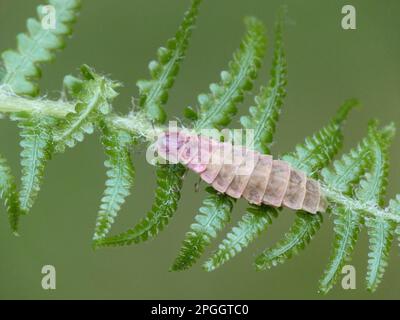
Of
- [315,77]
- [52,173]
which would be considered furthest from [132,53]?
[315,77]

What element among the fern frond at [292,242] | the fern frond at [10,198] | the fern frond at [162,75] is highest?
the fern frond at [162,75]

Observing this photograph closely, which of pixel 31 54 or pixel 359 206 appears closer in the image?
pixel 31 54

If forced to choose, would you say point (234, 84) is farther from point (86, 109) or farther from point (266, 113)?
point (86, 109)

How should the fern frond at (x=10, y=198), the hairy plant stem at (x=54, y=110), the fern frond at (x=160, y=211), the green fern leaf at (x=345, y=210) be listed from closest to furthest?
the fern frond at (x=10, y=198) < the fern frond at (x=160, y=211) < the hairy plant stem at (x=54, y=110) < the green fern leaf at (x=345, y=210)

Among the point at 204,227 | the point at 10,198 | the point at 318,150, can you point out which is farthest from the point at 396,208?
the point at 10,198

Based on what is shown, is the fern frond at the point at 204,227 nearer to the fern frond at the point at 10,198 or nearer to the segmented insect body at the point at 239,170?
the segmented insect body at the point at 239,170

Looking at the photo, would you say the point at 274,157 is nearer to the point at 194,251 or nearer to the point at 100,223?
the point at 194,251

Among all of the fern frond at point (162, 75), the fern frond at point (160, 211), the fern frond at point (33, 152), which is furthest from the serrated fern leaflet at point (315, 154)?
the fern frond at point (33, 152)
